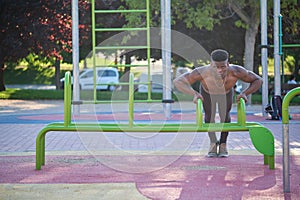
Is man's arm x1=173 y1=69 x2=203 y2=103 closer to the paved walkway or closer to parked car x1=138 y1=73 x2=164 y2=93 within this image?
the paved walkway

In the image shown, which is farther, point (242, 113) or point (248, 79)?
point (248, 79)

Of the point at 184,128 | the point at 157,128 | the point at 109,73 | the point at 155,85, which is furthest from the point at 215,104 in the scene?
the point at 109,73

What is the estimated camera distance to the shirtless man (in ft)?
24.5

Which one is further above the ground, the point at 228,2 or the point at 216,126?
the point at 228,2

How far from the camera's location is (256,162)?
775 centimetres

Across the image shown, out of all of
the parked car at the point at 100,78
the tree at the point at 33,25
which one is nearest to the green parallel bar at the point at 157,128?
the tree at the point at 33,25

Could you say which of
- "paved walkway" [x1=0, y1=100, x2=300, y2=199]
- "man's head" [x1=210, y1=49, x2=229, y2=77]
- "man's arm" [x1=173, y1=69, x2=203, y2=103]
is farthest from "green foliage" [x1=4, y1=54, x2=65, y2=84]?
"man's head" [x1=210, y1=49, x2=229, y2=77]

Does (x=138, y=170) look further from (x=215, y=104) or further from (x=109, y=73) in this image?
(x=109, y=73)

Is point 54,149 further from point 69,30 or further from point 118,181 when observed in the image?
point 69,30

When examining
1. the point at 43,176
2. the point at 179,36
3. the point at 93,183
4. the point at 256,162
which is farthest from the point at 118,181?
the point at 179,36

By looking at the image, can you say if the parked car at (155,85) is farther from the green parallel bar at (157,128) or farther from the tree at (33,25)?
the green parallel bar at (157,128)

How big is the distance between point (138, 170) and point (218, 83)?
1729 mm

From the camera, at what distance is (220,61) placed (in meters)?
7.41

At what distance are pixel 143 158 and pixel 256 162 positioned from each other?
1619 millimetres
